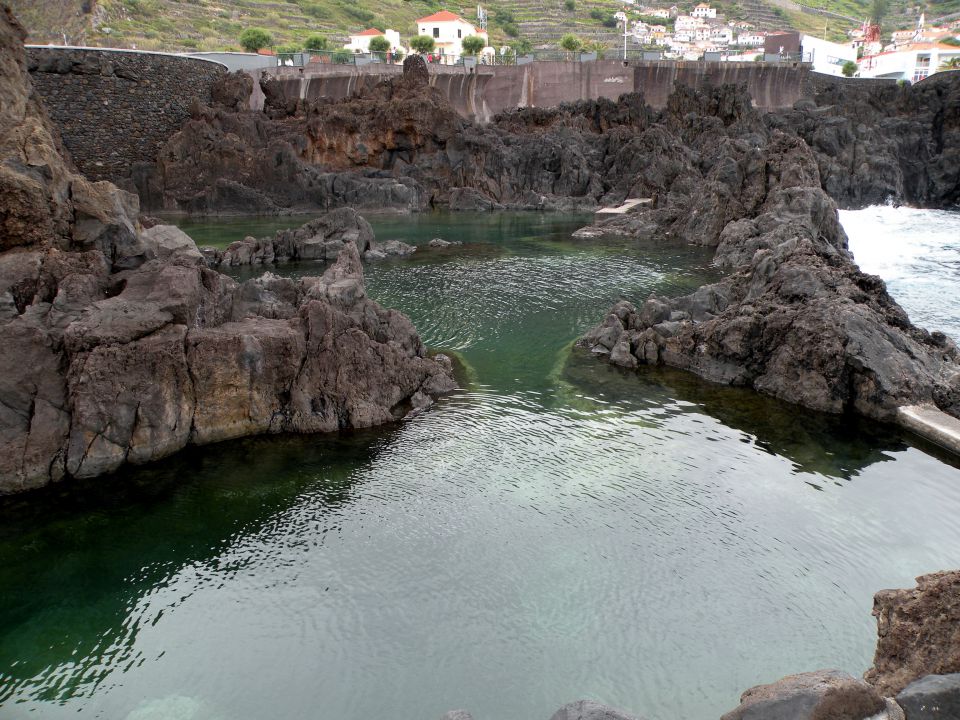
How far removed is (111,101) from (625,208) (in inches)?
1591

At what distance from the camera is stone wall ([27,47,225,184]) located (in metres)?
54.0

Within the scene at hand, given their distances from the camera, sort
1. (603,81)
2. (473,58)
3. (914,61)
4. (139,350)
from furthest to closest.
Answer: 1. (914,61)
2. (473,58)
3. (603,81)
4. (139,350)

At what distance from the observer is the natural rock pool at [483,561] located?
1017 cm

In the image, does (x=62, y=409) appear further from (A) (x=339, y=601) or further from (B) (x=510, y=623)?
(B) (x=510, y=623)

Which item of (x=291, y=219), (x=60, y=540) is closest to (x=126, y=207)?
(x=60, y=540)

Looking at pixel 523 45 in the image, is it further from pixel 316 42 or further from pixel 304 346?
pixel 304 346

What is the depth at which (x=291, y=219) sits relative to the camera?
2176 inches

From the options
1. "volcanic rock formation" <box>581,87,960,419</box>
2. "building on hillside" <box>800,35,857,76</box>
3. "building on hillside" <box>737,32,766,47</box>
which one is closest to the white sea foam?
"volcanic rock formation" <box>581,87,960,419</box>

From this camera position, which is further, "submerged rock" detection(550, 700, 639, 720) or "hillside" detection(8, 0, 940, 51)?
"hillside" detection(8, 0, 940, 51)

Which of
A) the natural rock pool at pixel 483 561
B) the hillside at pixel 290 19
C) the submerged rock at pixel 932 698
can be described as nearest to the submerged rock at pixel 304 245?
the natural rock pool at pixel 483 561

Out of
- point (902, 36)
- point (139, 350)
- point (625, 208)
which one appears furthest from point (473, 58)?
point (902, 36)

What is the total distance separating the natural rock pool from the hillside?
9181 cm

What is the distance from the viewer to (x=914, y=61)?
4653 inches

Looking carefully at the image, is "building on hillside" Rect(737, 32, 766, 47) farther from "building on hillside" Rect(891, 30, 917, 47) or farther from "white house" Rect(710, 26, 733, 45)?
"building on hillside" Rect(891, 30, 917, 47)
